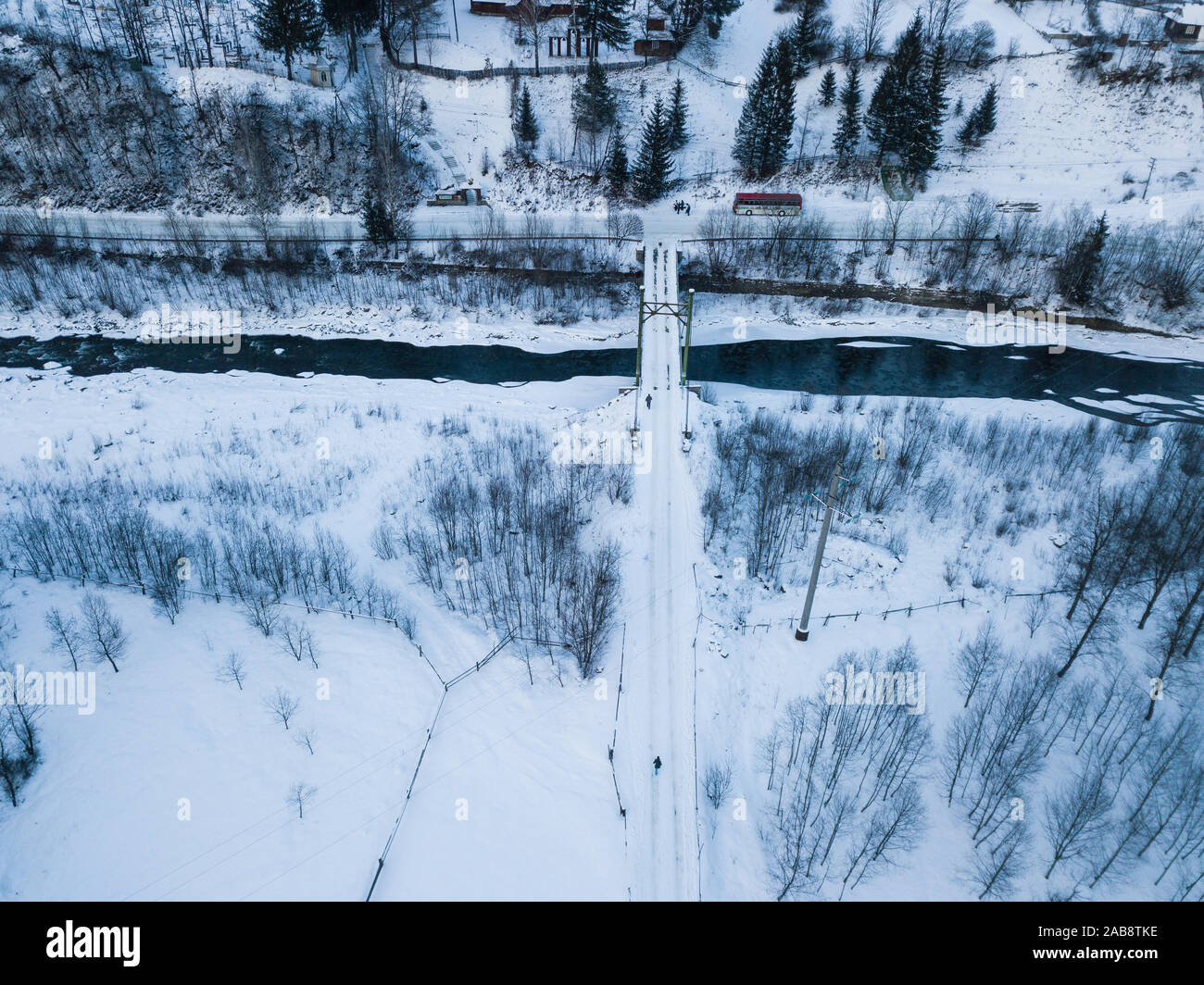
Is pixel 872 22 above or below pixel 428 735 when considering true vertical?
above

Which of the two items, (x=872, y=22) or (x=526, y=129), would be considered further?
(x=872, y=22)

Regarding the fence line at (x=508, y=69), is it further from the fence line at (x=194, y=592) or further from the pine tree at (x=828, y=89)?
the fence line at (x=194, y=592)

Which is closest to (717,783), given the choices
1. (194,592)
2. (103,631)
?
(194,592)

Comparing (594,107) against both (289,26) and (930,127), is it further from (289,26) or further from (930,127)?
(930,127)

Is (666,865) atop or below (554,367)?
below

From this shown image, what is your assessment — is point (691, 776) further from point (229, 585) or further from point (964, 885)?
point (229, 585)

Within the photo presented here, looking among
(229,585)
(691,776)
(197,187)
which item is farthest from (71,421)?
(691,776)
